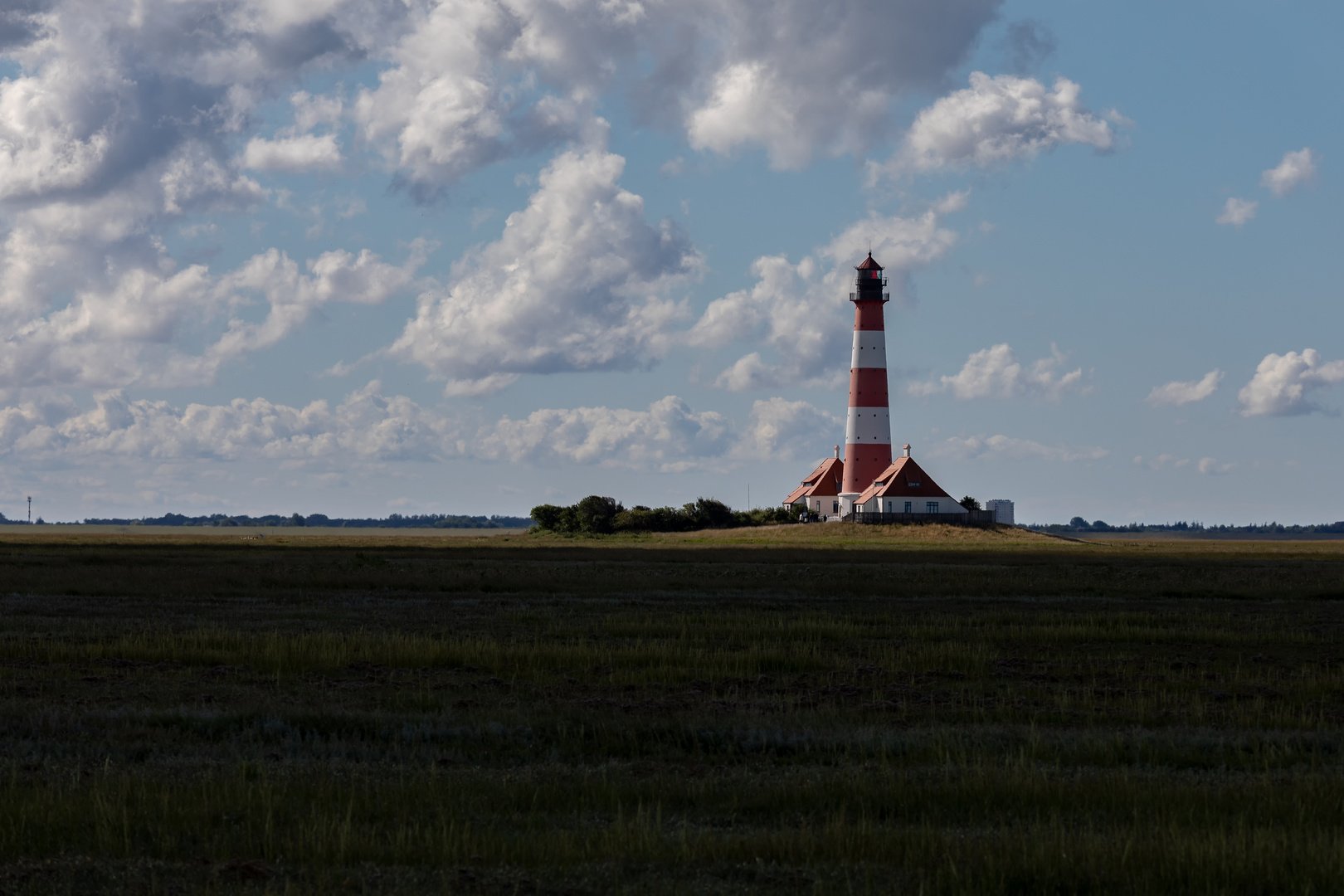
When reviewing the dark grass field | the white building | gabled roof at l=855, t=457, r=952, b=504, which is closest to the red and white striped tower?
gabled roof at l=855, t=457, r=952, b=504

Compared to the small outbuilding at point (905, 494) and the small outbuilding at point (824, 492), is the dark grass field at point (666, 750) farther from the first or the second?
the small outbuilding at point (824, 492)

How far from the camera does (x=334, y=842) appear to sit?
9203mm

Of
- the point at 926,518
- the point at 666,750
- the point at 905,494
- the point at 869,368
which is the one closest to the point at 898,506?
the point at 905,494

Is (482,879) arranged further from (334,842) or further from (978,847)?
(978,847)

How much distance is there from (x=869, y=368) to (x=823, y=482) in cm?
2477

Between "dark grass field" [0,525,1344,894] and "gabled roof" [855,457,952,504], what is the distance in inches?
2932

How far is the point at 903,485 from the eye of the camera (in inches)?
4218

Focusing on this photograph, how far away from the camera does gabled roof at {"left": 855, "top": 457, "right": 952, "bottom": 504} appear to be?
350ft

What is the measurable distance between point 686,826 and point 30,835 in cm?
512

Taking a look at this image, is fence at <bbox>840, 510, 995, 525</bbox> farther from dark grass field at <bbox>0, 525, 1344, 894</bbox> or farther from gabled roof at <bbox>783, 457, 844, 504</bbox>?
dark grass field at <bbox>0, 525, 1344, 894</bbox>

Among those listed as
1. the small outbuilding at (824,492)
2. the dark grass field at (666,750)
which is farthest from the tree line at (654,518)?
the dark grass field at (666,750)

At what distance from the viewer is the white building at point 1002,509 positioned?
119 metres

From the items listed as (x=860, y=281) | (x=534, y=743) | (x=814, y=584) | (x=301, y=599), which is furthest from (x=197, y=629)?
(x=860, y=281)

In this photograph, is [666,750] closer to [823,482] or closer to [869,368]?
[869,368]
